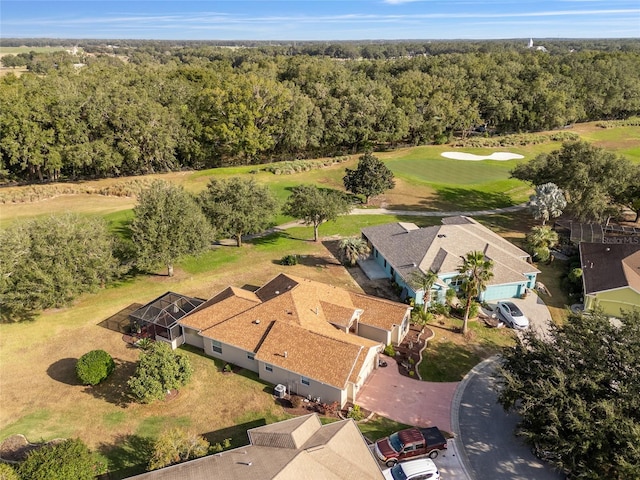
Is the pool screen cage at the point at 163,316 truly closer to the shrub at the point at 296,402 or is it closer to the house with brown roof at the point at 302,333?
the house with brown roof at the point at 302,333

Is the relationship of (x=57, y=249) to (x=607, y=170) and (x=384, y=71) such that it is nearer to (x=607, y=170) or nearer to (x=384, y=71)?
(x=607, y=170)

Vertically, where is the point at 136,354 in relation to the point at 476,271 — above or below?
below

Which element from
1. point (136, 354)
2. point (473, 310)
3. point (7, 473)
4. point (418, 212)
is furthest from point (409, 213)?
point (7, 473)

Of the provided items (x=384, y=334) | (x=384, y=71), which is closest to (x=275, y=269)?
(x=384, y=334)

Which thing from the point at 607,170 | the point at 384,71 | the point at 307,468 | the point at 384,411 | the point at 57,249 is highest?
the point at 384,71

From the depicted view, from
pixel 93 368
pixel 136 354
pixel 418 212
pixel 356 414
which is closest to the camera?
pixel 356 414

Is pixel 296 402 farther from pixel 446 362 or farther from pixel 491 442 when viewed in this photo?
pixel 446 362
